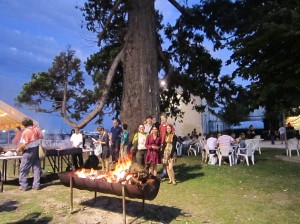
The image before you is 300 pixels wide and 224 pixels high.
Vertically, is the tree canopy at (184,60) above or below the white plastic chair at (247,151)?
above

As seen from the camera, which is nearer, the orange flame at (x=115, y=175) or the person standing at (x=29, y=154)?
the orange flame at (x=115, y=175)

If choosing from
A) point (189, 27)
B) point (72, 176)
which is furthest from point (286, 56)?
point (72, 176)

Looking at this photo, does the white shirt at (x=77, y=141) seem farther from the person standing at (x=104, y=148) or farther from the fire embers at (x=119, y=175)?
the fire embers at (x=119, y=175)

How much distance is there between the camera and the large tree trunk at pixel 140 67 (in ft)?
42.3

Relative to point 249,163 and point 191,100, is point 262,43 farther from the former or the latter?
point 191,100

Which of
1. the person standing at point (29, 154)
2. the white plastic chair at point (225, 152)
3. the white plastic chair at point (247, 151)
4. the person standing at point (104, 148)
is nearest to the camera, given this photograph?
the person standing at point (29, 154)

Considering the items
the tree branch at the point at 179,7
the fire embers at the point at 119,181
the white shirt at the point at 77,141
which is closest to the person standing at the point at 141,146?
the fire embers at the point at 119,181

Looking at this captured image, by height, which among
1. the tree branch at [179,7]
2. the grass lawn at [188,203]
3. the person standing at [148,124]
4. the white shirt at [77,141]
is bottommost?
the grass lawn at [188,203]

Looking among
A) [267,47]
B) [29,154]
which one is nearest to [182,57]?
[267,47]

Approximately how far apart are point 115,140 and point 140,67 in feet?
11.3

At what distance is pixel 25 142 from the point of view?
8.44 metres

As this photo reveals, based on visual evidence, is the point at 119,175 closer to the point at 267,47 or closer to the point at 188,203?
the point at 188,203

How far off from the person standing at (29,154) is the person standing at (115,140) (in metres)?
3.21

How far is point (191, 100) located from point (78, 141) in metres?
8.61
